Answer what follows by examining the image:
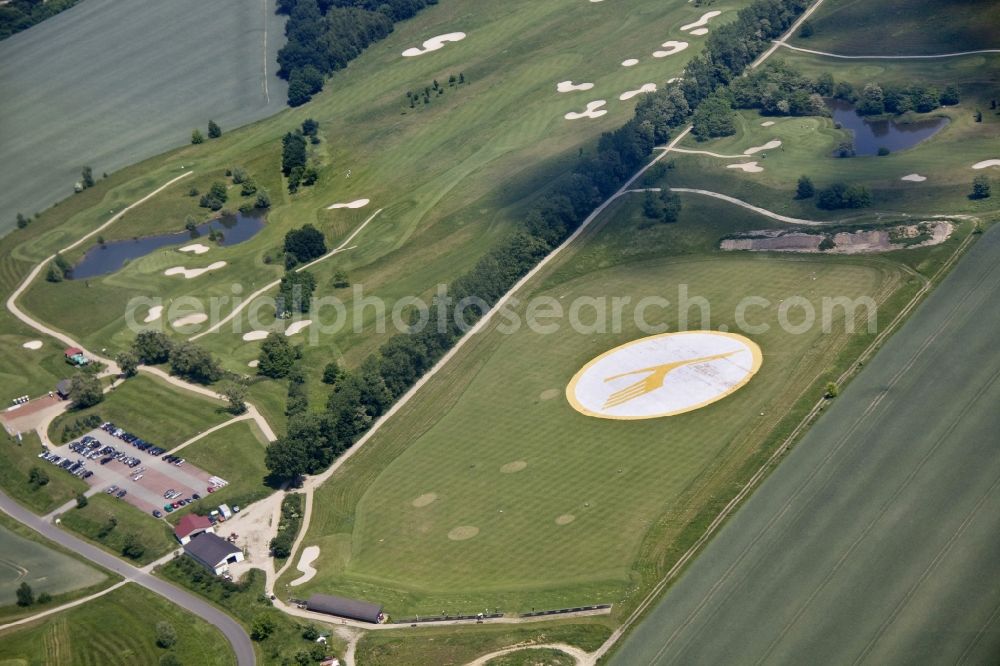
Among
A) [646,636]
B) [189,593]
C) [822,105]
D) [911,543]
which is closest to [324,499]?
Answer: [189,593]

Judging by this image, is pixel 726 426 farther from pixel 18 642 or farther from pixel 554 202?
pixel 18 642

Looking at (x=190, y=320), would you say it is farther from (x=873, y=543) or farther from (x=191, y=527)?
(x=873, y=543)

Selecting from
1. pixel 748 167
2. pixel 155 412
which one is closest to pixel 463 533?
pixel 155 412

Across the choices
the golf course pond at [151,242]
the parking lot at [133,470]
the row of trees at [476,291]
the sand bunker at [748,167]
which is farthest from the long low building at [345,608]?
the sand bunker at [748,167]

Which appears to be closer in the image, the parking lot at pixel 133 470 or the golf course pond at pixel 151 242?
the parking lot at pixel 133 470

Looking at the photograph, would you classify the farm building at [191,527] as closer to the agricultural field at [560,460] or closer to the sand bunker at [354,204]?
the agricultural field at [560,460]

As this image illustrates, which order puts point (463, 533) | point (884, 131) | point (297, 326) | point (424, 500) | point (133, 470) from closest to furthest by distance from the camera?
point (463, 533), point (424, 500), point (133, 470), point (297, 326), point (884, 131)
